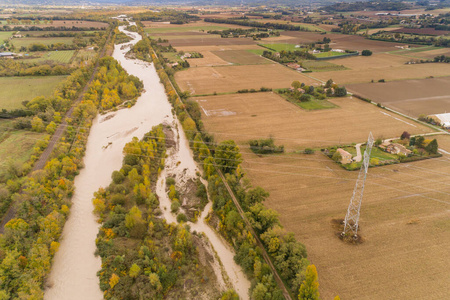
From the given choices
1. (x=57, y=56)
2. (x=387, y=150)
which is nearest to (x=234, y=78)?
(x=387, y=150)

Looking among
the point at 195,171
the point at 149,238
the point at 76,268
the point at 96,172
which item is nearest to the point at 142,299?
the point at 149,238

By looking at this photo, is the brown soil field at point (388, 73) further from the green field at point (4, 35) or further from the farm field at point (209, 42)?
the green field at point (4, 35)

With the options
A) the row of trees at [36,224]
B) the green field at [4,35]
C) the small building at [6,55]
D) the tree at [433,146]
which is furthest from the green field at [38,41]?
the tree at [433,146]

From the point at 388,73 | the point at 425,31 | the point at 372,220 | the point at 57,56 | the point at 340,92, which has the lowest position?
the point at 372,220

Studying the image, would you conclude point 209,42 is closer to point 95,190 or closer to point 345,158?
point 345,158

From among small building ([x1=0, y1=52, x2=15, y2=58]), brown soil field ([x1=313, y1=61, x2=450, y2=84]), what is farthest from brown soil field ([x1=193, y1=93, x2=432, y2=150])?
small building ([x1=0, y1=52, x2=15, y2=58])

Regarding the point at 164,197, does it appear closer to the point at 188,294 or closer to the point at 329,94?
the point at 188,294
